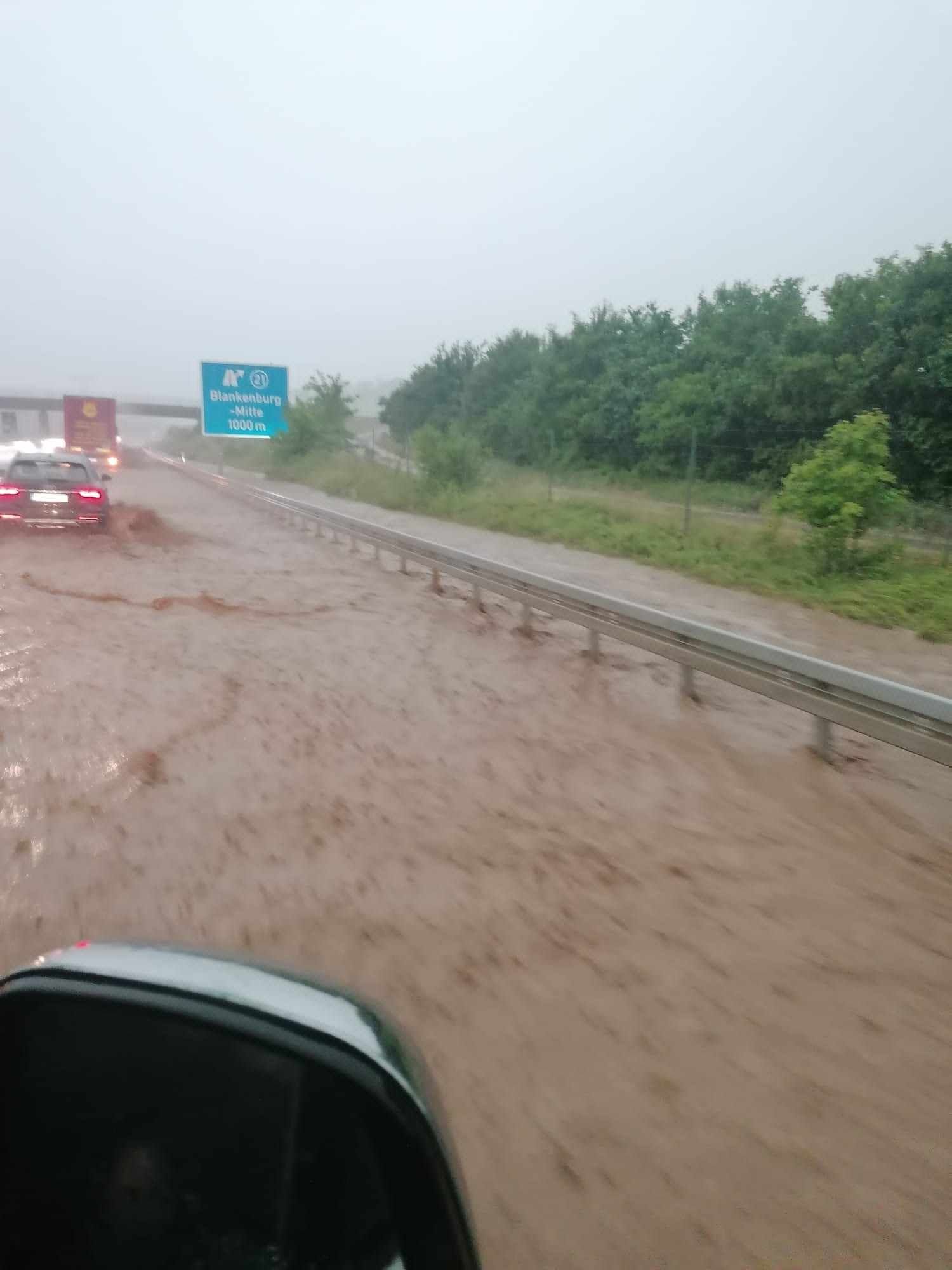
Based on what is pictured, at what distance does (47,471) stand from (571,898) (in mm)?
18188

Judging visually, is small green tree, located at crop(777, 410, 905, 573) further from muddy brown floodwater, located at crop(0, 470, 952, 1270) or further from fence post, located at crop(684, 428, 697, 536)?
muddy brown floodwater, located at crop(0, 470, 952, 1270)

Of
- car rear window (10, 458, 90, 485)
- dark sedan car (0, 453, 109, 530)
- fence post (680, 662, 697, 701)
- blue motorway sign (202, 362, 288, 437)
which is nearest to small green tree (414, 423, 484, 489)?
blue motorway sign (202, 362, 288, 437)

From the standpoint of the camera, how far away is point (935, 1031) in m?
3.96

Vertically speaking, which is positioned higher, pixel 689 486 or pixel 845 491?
pixel 845 491

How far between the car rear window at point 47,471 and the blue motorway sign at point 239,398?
1264 cm

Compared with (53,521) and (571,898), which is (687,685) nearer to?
(571,898)

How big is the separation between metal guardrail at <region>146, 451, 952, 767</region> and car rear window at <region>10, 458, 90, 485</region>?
9.56 meters

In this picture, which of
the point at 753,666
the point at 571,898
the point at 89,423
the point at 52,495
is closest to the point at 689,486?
the point at 52,495

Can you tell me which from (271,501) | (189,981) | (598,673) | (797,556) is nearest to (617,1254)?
(189,981)

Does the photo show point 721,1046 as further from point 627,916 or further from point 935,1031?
point 627,916

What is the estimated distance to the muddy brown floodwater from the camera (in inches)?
122

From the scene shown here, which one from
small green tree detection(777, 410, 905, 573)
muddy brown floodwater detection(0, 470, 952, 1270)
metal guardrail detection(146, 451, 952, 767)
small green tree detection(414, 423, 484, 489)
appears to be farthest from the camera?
small green tree detection(414, 423, 484, 489)

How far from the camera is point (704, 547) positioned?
773 inches

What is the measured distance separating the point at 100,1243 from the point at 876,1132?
253cm
